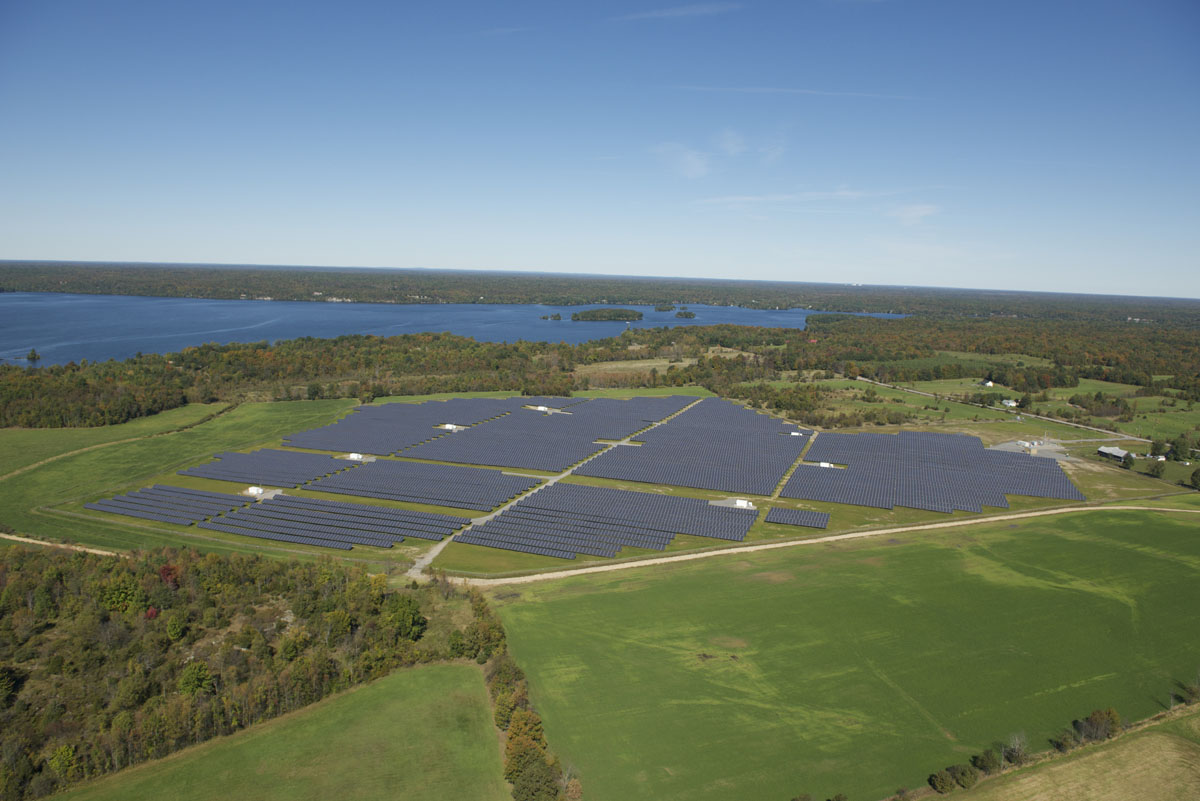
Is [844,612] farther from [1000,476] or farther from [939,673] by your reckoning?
[1000,476]

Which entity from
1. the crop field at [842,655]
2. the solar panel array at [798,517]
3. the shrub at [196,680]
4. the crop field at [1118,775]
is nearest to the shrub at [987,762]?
the crop field at [1118,775]

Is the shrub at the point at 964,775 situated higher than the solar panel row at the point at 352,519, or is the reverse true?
the solar panel row at the point at 352,519

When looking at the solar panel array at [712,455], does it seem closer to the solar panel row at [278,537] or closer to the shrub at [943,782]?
the solar panel row at [278,537]

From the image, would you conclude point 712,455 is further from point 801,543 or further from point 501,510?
point 501,510

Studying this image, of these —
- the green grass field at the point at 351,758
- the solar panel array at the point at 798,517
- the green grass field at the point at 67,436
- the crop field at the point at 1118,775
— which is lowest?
the green grass field at the point at 351,758

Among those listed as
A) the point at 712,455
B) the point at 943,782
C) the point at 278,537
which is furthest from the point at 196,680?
the point at 712,455
